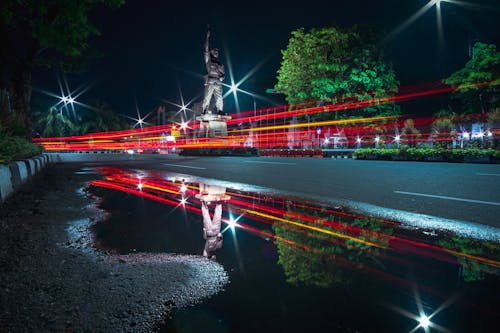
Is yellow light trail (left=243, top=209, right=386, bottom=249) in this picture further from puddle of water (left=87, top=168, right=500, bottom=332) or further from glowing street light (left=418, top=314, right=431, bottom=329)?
glowing street light (left=418, top=314, right=431, bottom=329)

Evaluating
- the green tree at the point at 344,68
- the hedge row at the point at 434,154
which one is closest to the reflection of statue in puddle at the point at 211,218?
the hedge row at the point at 434,154

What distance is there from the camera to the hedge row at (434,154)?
1612 centimetres

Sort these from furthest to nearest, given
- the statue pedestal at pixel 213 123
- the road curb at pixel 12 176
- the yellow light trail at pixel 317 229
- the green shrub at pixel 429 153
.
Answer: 1. the statue pedestal at pixel 213 123
2. the green shrub at pixel 429 153
3. the road curb at pixel 12 176
4. the yellow light trail at pixel 317 229

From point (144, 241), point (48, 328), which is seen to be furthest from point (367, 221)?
point (48, 328)

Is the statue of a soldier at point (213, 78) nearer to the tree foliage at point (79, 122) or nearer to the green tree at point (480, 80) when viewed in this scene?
the green tree at point (480, 80)

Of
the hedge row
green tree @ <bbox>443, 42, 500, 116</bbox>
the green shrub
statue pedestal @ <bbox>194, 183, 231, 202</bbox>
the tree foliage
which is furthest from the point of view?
the tree foliage

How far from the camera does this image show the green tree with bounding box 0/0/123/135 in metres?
11.2

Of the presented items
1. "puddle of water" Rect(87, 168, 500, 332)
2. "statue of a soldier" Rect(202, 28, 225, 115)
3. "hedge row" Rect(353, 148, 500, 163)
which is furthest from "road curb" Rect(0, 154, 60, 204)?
"statue of a soldier" Rect(202, 28, 225, 115)

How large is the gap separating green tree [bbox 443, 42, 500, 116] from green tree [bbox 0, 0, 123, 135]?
111 ft

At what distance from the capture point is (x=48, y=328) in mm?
1428

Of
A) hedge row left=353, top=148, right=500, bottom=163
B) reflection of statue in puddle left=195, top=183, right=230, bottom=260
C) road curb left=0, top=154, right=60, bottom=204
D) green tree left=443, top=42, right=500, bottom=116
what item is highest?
green tree left=443, top=42, right=500, bottom=116

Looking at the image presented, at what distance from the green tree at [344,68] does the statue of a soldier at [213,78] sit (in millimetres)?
8638

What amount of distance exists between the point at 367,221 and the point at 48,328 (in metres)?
3.29

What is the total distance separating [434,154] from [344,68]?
1011 cm
